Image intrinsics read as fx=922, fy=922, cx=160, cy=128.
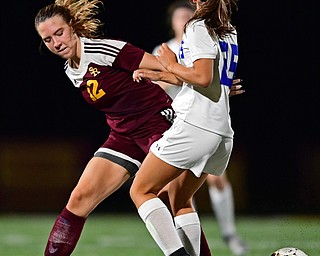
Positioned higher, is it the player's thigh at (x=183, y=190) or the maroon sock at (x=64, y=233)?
the player's thigh at (x=183, y=190)

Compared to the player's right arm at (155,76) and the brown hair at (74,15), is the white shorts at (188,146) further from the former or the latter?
the brown hair at (74,15)

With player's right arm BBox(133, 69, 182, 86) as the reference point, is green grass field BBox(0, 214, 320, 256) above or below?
below

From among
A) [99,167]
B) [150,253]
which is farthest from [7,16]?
[99,167]

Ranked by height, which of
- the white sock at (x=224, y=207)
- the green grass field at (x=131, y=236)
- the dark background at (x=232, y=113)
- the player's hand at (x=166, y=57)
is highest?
the player's hand at (x=166, y=57)

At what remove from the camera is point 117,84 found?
4.93 metres

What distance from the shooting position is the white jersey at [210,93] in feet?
14.4

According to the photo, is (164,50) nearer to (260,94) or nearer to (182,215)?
(182,215)

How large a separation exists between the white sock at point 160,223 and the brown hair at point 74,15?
1080 mm

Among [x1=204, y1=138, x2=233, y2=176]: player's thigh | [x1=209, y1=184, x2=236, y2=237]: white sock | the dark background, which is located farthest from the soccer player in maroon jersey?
the dark background

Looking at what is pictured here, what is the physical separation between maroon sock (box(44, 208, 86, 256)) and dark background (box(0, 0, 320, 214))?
7453 millimetres

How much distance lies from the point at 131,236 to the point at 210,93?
167 inches

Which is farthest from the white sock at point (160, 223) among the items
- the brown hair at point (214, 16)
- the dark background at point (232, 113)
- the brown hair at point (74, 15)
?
the dark background at point (232, 113)

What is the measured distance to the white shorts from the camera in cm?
444

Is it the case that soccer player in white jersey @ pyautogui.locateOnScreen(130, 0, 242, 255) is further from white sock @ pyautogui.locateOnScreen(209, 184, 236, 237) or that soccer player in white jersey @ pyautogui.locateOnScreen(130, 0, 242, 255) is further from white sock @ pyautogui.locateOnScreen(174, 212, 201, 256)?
white sock @ pyautogui.locateOnScreen(209, 184, 236, 237)
